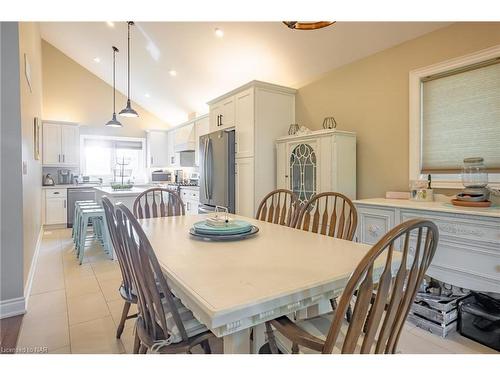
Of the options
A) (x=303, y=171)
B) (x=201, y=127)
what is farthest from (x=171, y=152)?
(x=303, y=171)

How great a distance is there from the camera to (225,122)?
13.4 feet

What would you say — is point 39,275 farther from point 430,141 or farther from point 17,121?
point 430,141

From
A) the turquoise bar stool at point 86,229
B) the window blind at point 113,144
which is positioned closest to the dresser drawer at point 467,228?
the turquoise bar stool at point 86,229

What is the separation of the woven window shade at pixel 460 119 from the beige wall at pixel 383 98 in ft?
0.58

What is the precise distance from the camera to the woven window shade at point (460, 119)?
2158 millimetres

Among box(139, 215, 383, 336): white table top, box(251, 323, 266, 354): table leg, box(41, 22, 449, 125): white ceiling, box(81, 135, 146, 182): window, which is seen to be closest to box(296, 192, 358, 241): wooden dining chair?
box(139, 215, 383, 336): white table top

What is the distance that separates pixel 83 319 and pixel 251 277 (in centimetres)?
191

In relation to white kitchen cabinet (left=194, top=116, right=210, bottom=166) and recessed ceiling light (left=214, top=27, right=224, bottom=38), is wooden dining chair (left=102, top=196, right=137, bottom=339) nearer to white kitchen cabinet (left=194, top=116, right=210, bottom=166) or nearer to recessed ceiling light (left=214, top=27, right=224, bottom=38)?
recessed ceiling light (left=214, top=27, right=224, bottom=38)

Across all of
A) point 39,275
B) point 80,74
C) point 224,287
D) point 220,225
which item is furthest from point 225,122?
point 80,74

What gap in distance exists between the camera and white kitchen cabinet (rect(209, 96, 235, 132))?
12.9 ft

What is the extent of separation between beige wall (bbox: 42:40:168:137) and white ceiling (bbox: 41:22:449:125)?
0.73 ft
